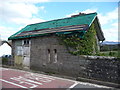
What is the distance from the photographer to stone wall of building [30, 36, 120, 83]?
757cm

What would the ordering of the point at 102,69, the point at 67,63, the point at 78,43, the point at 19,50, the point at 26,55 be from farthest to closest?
the point at 19,50 → the point at 26,55 → the point at 67,63 → the point at 78,43 → the point at 102,69

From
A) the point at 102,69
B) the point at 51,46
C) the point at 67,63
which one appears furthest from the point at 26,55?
the point at 102,69

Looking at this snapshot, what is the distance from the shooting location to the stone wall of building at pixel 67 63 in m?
7.57

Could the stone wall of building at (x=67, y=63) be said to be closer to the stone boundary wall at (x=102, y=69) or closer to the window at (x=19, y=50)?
the stone boundary wall at (x=102, y=69)

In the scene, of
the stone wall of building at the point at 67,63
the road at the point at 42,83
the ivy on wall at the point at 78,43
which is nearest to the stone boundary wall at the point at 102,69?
the stone wall of building at the point at 67,63

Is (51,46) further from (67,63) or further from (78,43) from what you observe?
(78,43)

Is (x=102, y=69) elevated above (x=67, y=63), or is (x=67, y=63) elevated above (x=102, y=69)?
(x=67, y=63)

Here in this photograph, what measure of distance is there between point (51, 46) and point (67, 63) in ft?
8.53

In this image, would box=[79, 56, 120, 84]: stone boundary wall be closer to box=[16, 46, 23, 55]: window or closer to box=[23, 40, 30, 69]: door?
box=[23, 40, 30, 69]: door

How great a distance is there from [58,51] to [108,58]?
4628mm

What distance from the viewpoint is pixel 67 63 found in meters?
9.77

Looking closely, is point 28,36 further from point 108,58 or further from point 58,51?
point 108,58

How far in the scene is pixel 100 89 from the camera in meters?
6.88

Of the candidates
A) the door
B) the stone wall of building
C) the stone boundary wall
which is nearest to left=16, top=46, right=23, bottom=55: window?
the door
